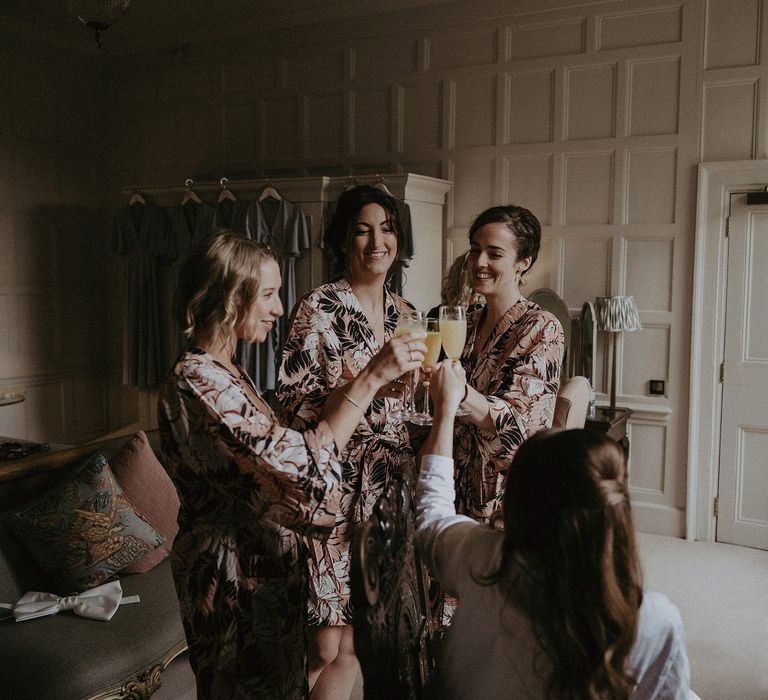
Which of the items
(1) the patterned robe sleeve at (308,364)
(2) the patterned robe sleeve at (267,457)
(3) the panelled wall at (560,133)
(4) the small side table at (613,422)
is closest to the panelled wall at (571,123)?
(3) the panelled wall at (560,133)

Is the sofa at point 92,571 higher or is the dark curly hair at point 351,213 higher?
the dark curly hair at point 351,213

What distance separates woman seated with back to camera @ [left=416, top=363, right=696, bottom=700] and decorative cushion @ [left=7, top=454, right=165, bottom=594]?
66.2 inches

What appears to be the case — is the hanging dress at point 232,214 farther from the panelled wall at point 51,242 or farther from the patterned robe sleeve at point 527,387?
the patterned robe sleeve at point 527,387

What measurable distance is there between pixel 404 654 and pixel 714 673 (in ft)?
6.69

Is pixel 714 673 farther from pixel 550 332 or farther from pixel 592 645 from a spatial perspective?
pixel 592 645

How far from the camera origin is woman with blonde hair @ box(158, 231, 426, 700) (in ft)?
4.15

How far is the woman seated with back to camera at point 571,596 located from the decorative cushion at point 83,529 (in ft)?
5.52

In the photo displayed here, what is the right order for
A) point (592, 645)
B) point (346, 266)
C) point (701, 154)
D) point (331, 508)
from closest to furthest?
point (592, 645), point (331, 508), point (346, 266), point (701, 154)

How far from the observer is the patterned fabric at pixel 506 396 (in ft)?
5.67

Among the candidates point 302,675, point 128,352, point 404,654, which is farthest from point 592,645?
point 128,352

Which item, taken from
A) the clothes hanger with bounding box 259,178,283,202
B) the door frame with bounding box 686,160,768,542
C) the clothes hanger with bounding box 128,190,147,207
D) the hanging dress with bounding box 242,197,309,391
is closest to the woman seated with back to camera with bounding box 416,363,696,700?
the door frame with bounding box 686,160,768,542

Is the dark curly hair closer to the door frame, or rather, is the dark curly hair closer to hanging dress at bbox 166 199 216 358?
the door frame

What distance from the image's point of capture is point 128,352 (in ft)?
17.1

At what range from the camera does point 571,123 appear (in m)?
4.23
